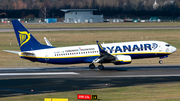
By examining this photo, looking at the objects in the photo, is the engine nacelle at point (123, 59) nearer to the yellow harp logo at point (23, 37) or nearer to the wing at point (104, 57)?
the wing at point (104, 57)

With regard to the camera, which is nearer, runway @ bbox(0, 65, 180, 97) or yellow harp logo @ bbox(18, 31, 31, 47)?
runway @ bbox(0, 65, 180, 97)

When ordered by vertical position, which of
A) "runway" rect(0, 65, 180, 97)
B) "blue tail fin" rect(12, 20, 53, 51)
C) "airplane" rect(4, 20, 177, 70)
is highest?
"blue tail fin" rect(12, 20, 53, 51)

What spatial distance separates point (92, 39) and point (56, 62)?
44.8 metres

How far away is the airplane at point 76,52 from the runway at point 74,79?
6.76 ft

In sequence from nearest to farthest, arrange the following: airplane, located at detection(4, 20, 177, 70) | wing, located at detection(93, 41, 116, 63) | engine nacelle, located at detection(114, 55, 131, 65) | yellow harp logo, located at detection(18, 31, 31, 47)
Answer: wing, located at detection(93, 41, 116, 63)
engine nacelle, located at detection(114, 55, 131, 65)
airplane, located at detection(4, 20, 177, 70)
yellow harp logo, located at detection(18, 31, 31, 47)

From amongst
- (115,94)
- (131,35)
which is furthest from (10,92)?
(131,35)

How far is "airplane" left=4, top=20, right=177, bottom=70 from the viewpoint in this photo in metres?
46.9

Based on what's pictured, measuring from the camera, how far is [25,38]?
47344mm

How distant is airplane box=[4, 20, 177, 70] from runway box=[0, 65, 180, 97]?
2.06 m

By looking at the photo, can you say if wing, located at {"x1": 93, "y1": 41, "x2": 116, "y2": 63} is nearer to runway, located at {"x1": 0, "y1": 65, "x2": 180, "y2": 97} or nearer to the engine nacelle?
the engine nacelle

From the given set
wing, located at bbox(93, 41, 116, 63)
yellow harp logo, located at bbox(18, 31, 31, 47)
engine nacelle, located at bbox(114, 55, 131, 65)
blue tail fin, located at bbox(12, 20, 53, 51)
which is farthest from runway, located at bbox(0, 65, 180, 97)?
yellow harp logo, located at bbox(18, 31, 31, 47)

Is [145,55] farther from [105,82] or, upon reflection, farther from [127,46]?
[105,82]

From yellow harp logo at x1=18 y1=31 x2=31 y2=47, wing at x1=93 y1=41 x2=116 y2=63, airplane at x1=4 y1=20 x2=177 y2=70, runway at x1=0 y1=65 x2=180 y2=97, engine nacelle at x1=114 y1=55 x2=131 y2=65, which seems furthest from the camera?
yellow harp logo at x1=18 y1=31 x2=31 y2=47

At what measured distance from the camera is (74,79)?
3966 cm
